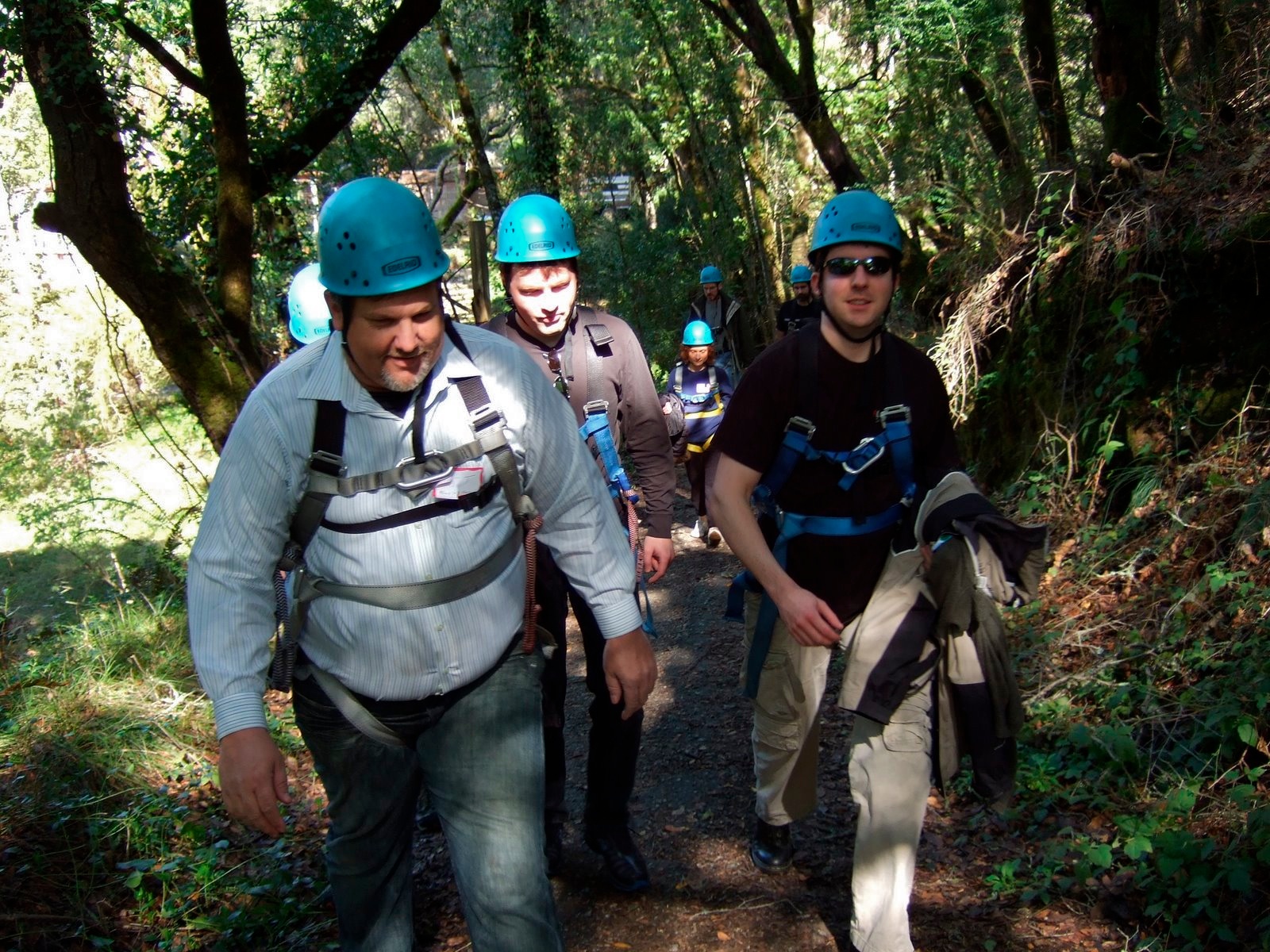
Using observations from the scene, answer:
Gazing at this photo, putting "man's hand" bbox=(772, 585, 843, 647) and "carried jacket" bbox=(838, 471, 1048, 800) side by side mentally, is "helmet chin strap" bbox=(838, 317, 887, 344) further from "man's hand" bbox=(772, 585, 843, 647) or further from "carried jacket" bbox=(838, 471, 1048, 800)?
"man's hand" bbox=(772, 585, 843, 647)

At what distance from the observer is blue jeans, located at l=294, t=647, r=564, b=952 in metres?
2.46

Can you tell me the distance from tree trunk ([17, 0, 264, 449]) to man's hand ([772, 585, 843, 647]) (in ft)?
17.1

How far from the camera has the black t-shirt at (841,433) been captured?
3.24 metres

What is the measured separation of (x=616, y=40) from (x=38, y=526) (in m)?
14.3

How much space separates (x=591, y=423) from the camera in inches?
158

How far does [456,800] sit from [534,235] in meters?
2.23

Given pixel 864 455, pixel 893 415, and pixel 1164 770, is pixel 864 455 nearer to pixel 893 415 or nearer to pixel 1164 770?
pixel 893 415

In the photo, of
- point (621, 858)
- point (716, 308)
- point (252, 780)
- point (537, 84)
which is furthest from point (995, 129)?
point (252, 780)

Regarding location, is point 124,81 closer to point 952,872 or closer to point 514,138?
point 952,872

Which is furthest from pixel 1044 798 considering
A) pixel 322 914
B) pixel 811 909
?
pixel 322 914

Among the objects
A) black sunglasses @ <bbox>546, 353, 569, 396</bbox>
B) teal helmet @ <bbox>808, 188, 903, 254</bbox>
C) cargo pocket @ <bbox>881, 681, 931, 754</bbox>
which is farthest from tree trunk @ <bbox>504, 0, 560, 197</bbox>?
cargo pocket @ <bbox>881, 681, 931, 754</bbox>

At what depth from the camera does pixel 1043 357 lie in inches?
266

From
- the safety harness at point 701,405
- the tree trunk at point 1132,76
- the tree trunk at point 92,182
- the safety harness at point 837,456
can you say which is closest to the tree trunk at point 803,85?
the safety harness at point 701,405

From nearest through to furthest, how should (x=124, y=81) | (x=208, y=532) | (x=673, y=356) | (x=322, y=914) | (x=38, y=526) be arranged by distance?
1. (x=208, y=532)
2. (x=322, y=914)
3. (x=124, y=81)
4. (x=38, y=526)
5. (x=673, y=356)
